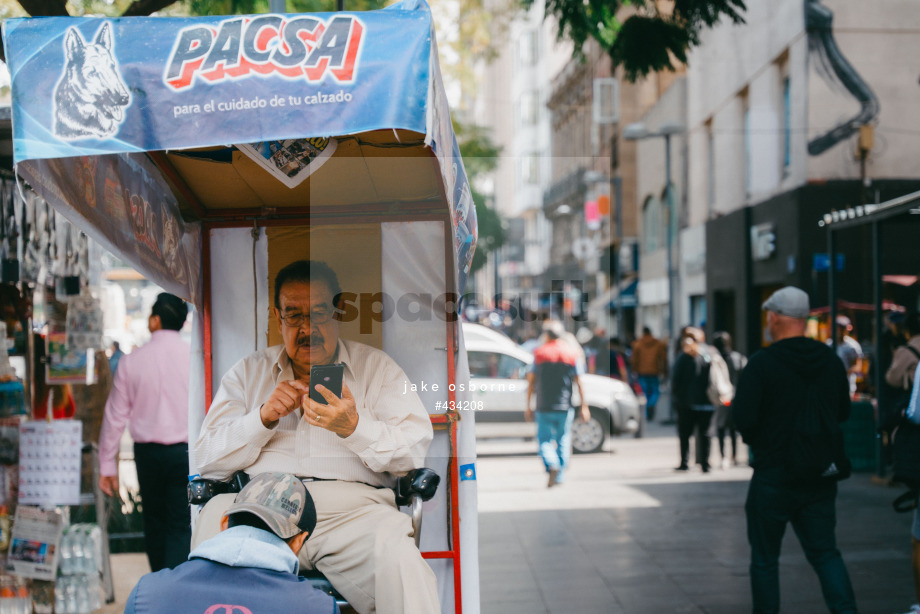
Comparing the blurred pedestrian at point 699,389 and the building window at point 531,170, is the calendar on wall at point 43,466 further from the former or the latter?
the building window at point 531,170

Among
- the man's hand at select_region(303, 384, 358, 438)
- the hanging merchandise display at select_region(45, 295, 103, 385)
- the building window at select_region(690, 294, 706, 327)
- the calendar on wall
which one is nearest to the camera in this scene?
the man's hand at select_region(303, 384, 358, 438)

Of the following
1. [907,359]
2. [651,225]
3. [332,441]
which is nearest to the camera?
[332,441]

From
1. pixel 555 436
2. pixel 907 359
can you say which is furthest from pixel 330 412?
pixel 555 436

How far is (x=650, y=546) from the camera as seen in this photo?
789 cm

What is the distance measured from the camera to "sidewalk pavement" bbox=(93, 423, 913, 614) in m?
6.30

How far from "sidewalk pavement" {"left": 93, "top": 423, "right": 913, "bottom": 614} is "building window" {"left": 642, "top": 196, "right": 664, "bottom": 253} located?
19.4 meters

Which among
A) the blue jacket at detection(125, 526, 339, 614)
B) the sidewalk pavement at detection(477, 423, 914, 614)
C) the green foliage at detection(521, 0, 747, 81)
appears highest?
the green foliage at detection(521, 0, 747, 81)

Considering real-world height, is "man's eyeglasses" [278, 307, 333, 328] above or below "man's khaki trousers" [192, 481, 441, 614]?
above

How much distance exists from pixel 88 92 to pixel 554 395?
817 centimetres

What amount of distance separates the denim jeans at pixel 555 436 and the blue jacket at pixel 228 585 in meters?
8.18

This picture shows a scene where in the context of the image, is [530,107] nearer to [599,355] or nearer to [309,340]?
[599,355]

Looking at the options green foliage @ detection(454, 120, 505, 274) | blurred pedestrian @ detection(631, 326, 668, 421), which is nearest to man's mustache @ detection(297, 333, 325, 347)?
green foliage @ detection(454, 120, 505, 274)

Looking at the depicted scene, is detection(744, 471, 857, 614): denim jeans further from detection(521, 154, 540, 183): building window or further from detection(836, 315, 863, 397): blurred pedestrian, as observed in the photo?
detection(521, 154, 540, 183): building window

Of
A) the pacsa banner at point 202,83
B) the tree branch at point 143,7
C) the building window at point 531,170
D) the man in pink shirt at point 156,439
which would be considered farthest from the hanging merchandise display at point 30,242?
the building window at point 531,170
